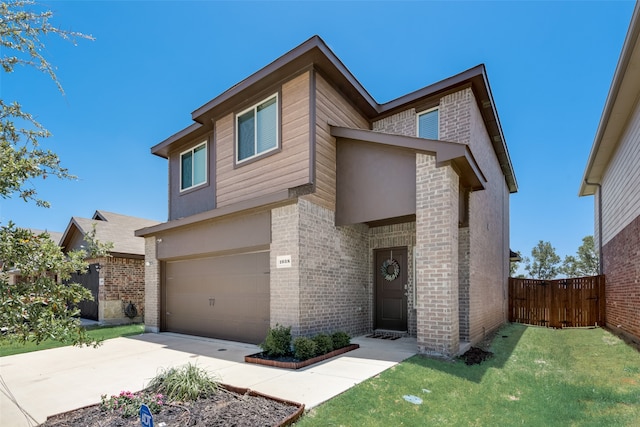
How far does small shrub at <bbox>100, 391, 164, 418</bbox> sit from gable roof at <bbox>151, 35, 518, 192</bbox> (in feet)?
21.4

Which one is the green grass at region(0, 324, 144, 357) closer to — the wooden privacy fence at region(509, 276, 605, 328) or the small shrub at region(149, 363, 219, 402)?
the small shrub at region(149, 363, 219, 402)

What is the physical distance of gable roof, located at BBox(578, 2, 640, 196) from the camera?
636 cm

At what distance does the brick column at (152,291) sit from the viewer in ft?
35.0

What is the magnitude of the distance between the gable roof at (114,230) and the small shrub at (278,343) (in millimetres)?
9509

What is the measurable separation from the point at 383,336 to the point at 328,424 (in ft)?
17.2

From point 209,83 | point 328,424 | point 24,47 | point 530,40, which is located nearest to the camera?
point 24,47

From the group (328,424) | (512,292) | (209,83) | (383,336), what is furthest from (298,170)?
(512,292)

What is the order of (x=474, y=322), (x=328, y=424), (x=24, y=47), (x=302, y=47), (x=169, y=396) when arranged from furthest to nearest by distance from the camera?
(x=474, y=322)
(x=302, y=47)
(x=169, y=396)
(x=328, y=424)
(x=24, y=47)

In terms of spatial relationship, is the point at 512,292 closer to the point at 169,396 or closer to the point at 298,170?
the point at 298,170

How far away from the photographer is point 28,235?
126 inches

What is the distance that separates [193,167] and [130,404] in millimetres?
8138

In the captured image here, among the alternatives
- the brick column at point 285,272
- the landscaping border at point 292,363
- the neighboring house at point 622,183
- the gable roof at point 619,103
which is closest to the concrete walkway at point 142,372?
the landscaping border at point 292,363

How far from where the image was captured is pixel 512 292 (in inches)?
552

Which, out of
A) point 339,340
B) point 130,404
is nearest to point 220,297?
point 339,340
